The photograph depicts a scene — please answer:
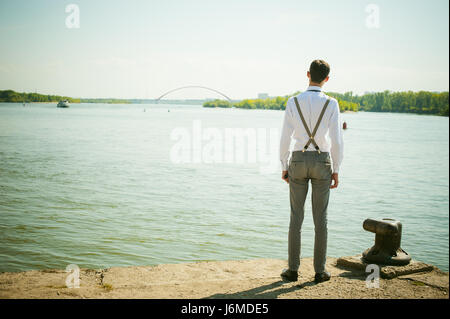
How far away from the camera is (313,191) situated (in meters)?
4.40

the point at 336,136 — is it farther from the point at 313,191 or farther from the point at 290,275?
the point at 290,275

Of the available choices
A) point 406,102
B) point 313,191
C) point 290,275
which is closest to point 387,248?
point 290,275

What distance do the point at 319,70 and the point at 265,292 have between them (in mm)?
2378

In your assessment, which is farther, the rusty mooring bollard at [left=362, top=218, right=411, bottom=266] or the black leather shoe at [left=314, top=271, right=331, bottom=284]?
the rusty mooring bollard at [left=362, top=218, right=411, bottom=266]

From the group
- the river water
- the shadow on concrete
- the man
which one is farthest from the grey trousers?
the river water

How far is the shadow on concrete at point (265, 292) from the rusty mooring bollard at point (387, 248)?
1.08 meters

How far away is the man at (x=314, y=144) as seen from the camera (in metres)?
4.23

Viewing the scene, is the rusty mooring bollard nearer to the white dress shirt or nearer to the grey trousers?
the grey trousers

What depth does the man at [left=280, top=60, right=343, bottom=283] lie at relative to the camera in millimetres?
4230

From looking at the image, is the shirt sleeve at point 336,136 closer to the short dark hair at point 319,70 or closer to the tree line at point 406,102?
the short dark hair at point 319,70

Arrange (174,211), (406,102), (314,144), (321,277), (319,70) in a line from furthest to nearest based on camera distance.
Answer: (406,102)
(174,211)
(321,277)
(319,70)
(314,144)

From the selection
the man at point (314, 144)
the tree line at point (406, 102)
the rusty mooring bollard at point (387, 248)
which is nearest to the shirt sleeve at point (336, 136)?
the man at point (314, 144)
